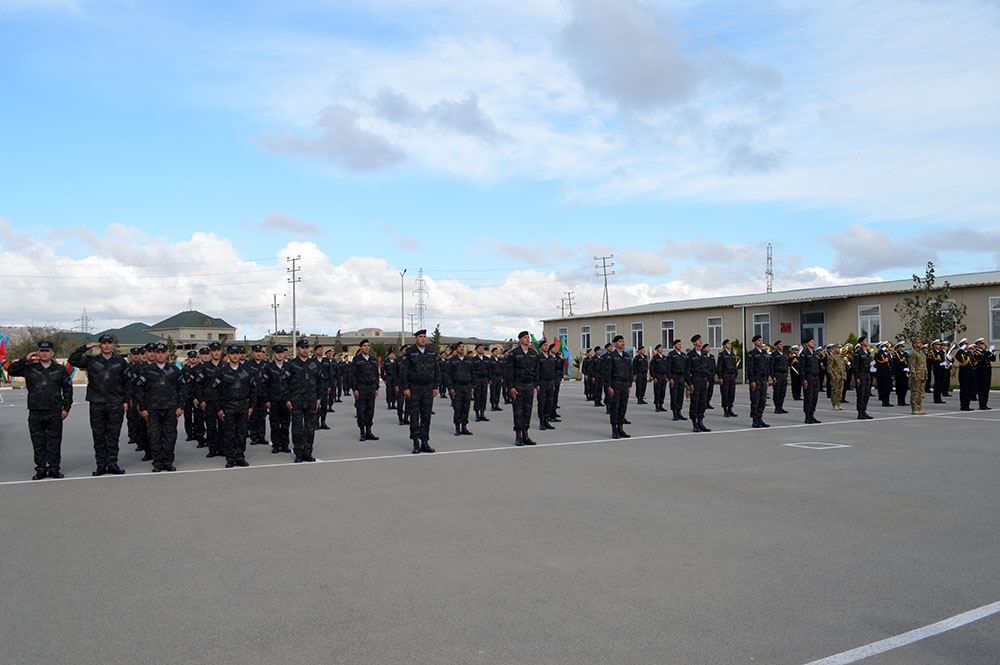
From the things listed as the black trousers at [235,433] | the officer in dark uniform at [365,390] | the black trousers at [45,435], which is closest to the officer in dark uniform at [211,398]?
the black trousers at [235,433]

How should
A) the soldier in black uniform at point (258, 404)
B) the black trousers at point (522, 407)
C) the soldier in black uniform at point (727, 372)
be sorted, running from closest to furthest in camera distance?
the soldier in black uniform at point (258, 404) → the black trousers at point (522, 407) → the soldier in black uniform at point (727, 372)

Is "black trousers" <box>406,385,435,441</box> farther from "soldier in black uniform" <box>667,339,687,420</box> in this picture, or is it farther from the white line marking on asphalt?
the white line marking on asphalt

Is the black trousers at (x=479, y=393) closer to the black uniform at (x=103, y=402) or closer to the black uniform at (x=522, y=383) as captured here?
the black uniform at (x=522, y=383)

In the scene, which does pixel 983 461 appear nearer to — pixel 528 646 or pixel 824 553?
pixel 824 553

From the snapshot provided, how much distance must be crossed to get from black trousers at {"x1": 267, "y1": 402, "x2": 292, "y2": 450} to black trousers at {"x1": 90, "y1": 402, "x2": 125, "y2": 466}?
299cm

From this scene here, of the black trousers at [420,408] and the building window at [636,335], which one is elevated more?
the building window at [636,335]

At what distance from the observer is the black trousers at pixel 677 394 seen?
19.1m

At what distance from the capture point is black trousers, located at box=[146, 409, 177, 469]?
452 inches

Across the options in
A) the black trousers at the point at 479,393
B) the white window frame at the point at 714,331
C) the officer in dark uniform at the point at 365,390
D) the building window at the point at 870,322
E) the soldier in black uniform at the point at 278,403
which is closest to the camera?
the soldier in black uniform at the point at 278,403

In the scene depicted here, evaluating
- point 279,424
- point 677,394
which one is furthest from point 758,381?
point 279,424

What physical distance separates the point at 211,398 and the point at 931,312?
1113 inches

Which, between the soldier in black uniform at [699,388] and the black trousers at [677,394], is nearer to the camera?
the soldier in black uniform at [699,388]

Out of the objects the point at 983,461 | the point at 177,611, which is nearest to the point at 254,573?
the point at 177,611

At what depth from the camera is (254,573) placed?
588 centimetres
